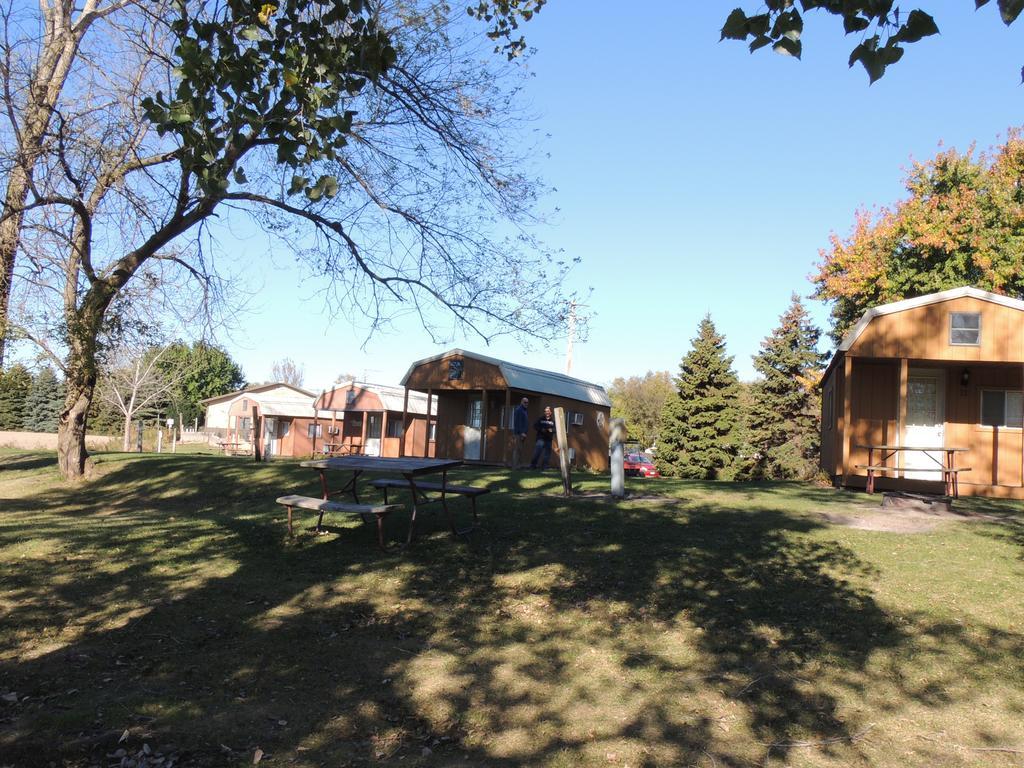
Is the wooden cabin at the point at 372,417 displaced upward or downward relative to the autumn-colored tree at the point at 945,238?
downward

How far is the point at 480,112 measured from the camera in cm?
1059

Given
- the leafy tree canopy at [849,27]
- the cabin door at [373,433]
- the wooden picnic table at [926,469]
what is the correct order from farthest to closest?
the cabin door at [373,433]
the wooden picnic table at [926,469]
the leafy tree canopy at [849,27]

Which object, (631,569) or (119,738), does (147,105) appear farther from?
(631,569)

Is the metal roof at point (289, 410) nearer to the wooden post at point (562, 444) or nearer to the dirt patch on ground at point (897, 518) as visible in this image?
the wooden post at point (562, 444)

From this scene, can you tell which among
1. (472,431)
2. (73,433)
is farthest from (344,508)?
(472,431)

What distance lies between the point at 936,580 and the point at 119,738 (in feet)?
21.3

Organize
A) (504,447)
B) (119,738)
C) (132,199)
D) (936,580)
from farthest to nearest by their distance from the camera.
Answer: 1. (504,447)
2. (132,199)
3. (936,580)
4. (119,738)

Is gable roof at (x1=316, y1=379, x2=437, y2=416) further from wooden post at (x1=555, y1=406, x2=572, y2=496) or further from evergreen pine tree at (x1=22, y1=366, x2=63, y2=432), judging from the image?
evergreen pine tree at (x1=22, y1=366, x2=63, y2=432)

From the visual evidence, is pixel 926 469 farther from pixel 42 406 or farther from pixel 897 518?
pixel 42 406

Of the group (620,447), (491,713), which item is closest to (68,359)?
(620,447)

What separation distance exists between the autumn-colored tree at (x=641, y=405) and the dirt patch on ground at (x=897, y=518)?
4986cm

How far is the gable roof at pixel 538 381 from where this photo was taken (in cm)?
2298

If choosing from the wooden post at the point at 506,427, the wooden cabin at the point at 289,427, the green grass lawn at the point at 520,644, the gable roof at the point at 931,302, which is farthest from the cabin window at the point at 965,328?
the wooden cabin at the point at 289,427

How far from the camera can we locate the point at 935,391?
15562 mm
